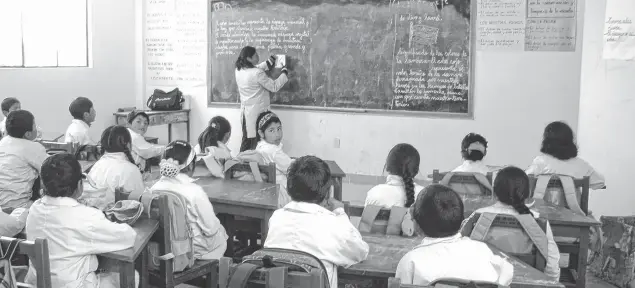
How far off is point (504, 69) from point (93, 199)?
3891mm

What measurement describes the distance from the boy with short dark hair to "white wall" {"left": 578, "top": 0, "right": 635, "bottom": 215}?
3676mm

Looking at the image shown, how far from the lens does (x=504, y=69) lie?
238 inches

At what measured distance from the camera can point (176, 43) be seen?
7.55m

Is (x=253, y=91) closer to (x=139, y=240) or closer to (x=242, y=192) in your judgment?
(x=242, y=192)

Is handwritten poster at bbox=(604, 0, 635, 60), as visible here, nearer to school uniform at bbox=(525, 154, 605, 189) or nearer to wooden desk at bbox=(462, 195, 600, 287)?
school uniform at bbox=(525, 154, 605, 189)

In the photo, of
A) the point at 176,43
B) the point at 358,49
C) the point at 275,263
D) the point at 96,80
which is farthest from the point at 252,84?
the point at 275,263

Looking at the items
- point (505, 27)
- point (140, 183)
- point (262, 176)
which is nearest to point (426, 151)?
point (505, 27)

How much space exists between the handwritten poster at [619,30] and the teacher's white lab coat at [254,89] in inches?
120

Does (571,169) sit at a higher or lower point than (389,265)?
higher

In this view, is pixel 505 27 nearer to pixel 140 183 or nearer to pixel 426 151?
pixel 426 151

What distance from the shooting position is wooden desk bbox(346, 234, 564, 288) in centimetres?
214

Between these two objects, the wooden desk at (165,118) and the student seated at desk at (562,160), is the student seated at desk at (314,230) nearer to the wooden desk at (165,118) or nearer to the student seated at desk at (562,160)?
the student seated at desk at (562,160)

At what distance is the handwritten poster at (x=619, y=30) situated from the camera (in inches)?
176

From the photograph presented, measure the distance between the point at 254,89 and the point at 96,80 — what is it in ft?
5.74
